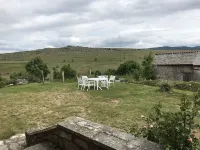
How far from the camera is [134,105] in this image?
27.0 feet

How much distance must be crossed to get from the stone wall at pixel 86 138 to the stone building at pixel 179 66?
1969 cm

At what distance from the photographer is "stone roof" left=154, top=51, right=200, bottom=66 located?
21138 mm

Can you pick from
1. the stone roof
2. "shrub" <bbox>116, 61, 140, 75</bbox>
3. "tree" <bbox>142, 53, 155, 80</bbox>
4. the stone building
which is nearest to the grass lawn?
the stone building

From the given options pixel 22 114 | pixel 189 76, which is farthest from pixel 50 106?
pixel 189 76

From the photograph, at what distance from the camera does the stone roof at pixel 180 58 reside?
832 inches

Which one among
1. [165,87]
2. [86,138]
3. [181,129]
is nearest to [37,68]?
[165,87]

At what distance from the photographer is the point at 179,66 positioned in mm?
22062

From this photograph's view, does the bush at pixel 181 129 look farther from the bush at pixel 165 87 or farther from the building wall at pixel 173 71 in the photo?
the building wall at pixel 173 71

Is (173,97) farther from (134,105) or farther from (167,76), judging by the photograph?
(167,76)

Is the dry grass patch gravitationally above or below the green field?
below

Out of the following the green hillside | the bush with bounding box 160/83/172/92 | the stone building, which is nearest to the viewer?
the bush with bounding box 160/83/172/92

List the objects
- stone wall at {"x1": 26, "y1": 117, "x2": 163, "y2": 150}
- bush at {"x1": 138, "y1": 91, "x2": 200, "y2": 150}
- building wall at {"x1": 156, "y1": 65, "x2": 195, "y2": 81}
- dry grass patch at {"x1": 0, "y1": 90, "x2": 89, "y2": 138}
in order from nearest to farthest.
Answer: bush at {"x1": 138, "y1": 91, "x2": 200, "y2": 150}
stone wall at {"x1": 26, "y1": 117, "x2": 163, "y2": 150}
dry grass patch at {"x1": 0, "y1": 90, "x2": 89, "y2": 138}
building wall at {"x1": 156, "y1": 65, "x2": 195, "y2": 81}

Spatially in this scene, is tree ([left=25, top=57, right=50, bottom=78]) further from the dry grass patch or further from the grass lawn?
the grass lawn

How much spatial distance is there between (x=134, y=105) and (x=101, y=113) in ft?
5.75
